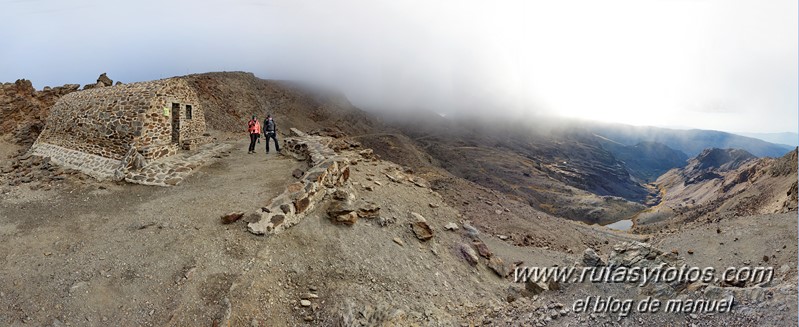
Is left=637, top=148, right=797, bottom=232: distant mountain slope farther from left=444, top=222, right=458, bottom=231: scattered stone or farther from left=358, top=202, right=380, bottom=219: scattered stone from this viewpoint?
left=358, top=202, right=380, bottom=219: scattered stone

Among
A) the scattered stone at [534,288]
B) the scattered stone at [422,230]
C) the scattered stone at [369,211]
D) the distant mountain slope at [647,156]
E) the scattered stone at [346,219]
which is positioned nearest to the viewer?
the scattered stone at [534,288]

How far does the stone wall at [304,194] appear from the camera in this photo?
8.09 meters

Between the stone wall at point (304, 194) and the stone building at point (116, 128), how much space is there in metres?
5.65

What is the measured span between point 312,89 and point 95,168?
52011 millimetres

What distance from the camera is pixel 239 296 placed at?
6277 millimetres

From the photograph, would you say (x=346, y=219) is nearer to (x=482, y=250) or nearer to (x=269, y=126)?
(x=482, y=250)

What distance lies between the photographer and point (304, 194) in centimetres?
912

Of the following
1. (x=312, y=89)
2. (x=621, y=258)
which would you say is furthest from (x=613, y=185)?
(x=621, y=258)

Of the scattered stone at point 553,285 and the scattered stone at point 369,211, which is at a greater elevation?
the scattered stone at point 369,211

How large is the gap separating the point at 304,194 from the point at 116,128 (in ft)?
28.0

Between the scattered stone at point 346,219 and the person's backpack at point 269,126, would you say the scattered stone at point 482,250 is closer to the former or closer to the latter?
the scattered stone at point 346,219

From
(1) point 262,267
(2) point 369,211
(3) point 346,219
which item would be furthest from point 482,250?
(1) point 262,267

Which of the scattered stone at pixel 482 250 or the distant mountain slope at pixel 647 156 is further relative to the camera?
the distant mountain slope at pixel 647 156

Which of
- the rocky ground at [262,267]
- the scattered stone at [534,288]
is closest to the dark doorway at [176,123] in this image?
the rocky ground at [262,267]
